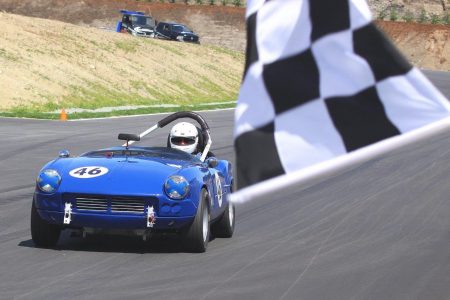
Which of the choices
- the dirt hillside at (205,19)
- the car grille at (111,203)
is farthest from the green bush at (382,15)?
the car grille at (111,203)

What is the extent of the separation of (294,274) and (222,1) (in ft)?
285

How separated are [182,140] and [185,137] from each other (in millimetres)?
66

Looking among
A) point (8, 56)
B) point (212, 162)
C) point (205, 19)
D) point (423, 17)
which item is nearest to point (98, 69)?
point (8, 56)

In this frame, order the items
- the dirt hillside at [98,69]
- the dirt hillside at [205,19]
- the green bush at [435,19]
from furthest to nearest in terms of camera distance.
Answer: the green bush at [435,19] < the dirt hillside at [205,19] < the dirt hillside at [98,69]

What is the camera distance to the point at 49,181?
10.2m

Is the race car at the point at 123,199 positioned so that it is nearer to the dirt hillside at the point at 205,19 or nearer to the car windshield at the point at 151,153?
the car windshield at the point at 151,153

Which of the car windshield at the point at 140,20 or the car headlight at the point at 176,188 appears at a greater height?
the car headlight at the point at 176,188

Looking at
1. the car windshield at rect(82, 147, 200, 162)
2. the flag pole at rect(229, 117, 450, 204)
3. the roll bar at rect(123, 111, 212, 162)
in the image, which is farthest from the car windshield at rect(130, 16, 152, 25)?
the flag pole at rect(229, 117, 450, 204)

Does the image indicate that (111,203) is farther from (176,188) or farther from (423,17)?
(423,17)

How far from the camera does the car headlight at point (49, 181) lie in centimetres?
1016

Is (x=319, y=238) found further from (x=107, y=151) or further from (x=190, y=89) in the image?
(x=190, y=89)

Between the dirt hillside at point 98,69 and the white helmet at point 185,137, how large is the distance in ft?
84.1

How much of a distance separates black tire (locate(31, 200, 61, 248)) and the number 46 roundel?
51 centimetres

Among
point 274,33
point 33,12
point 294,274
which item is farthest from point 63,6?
point 274,33
